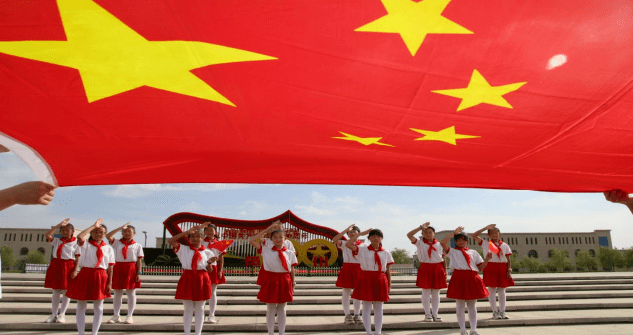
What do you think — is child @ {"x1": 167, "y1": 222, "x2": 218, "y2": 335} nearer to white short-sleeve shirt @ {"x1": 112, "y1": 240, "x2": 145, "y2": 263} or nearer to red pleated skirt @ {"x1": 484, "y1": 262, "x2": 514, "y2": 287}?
white short-sleeve shirt @ {"x1": 112, "y1": 240, "x2": 145, "y2": 263}

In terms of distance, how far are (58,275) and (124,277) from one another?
1.37m

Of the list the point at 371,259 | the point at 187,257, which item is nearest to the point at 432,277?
the point at 371,259

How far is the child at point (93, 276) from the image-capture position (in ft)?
21.0

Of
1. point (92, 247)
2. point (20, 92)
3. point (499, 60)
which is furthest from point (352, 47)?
point (92, 247)

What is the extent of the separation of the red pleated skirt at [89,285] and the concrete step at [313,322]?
1469 mm

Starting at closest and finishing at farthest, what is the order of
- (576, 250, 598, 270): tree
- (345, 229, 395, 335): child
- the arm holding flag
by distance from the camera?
the arm holding flag → (345, 229, 395, 335): child → (576, 250, 598, 270): tree

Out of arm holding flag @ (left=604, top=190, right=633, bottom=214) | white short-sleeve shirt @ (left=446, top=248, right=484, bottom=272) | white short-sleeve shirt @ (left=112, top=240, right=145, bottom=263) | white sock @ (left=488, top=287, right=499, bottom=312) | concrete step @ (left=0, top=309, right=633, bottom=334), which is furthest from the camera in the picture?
white sock @ (left=488, top=287, right=499, bottom=312)

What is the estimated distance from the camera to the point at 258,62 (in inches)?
102

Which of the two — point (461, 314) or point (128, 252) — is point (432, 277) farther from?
point (128, 252)

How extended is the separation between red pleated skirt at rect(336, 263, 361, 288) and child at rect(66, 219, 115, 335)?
473cm

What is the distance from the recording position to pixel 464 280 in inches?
285

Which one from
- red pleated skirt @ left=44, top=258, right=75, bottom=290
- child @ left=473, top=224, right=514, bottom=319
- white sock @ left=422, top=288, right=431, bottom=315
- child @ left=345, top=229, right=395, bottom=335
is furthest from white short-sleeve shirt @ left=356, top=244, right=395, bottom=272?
red pleated skirt @ left=44, top=258, right=75, bottom=290

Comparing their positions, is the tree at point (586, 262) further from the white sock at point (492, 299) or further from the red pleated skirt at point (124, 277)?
the red pleated skirt at point (124, 277)

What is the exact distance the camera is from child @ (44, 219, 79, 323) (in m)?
7.82
